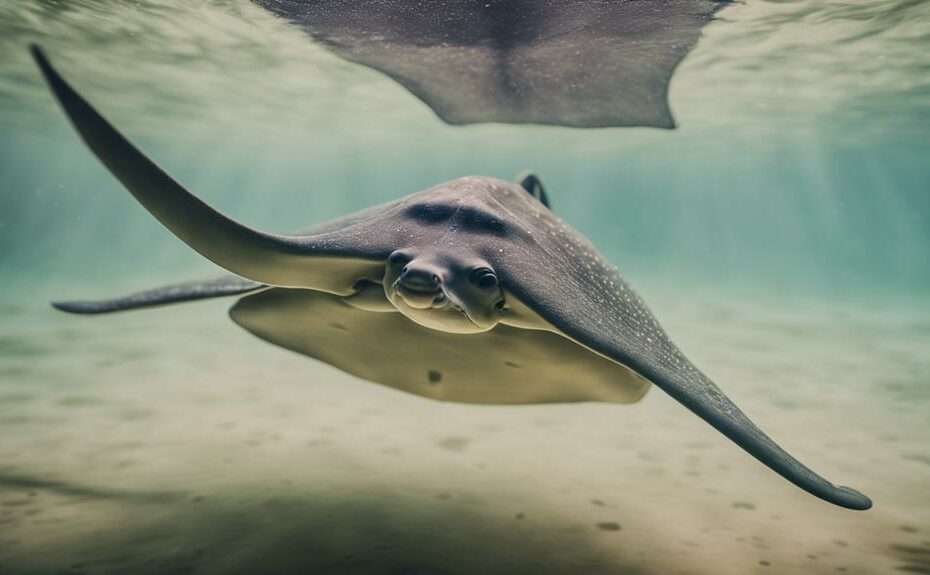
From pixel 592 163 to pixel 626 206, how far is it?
6485 cm

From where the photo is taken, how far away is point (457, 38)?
25.1 ft

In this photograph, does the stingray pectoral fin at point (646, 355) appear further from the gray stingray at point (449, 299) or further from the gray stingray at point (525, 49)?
the gray stingray at point (525, 49)

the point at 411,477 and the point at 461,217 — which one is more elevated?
the point at 461,217

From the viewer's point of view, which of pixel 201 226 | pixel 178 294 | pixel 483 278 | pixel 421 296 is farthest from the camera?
pixel 178 294

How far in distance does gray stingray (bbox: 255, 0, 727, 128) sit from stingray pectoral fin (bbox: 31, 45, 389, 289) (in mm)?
5588

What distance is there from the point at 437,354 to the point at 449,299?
3.55 ft

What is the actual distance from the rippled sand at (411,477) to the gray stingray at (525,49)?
15.9 ft

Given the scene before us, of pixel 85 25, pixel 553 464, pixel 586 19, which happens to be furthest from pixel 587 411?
pixel 85 25

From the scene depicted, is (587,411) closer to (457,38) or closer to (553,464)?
(553,464)

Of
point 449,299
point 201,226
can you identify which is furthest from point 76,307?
point 449,299

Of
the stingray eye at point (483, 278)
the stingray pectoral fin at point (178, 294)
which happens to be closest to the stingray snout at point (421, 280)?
the stingray eye at point (483, 278)

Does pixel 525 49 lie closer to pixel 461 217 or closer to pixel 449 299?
pixel 461 217

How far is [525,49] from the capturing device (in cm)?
780

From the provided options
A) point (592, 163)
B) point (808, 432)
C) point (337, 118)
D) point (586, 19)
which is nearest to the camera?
point (808, 432)
